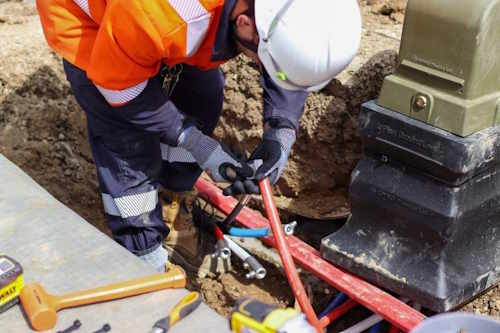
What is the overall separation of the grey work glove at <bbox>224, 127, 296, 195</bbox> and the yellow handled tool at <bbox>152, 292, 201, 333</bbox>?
651 mm

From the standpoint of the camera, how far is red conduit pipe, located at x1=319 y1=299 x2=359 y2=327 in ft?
8.92

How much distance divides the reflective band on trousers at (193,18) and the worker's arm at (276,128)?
0.42m

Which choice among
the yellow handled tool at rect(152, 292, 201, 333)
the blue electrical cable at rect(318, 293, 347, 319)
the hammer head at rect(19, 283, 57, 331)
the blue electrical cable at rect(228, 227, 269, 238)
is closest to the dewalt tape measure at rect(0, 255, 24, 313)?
the hammer head at rect(19, 283, 57, 331)

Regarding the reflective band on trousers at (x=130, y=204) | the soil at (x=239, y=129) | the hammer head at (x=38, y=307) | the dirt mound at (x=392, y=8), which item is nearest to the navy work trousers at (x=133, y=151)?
the reflective band on trousers at (x=130, y=204)

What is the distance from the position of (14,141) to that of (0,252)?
1.67 m

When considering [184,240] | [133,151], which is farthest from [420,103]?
[184,240]

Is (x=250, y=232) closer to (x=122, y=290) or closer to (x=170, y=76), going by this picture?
(x=170, y=76)

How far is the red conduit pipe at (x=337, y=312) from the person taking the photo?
2719 millimetres

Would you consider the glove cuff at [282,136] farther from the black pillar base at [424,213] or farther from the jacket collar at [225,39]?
the jacket collar at [225,39]

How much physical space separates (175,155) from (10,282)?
1.31m

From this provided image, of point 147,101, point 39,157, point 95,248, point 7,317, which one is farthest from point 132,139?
point 39,157

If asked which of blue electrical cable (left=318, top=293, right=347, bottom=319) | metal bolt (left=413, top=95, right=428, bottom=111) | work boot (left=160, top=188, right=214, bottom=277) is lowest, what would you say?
work boot (left=160, top=188, right=214, bottom=277)

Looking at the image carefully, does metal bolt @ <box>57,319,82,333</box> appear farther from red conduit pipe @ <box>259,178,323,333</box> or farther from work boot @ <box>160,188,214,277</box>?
work boot @ <box>160,188,214,277</box>

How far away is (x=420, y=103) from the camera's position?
2553 mm
